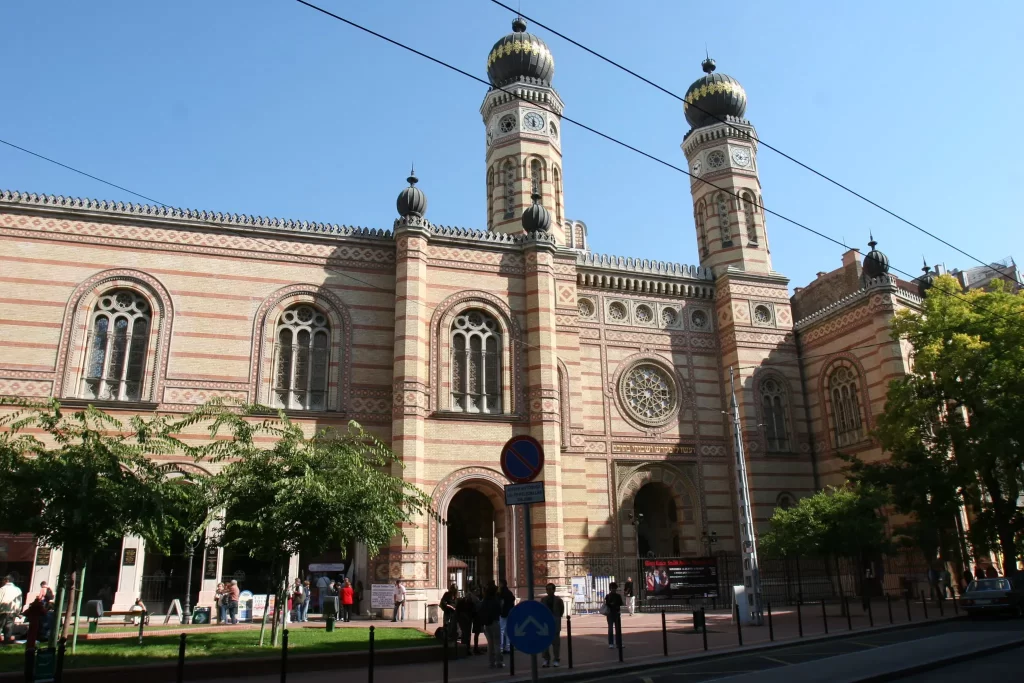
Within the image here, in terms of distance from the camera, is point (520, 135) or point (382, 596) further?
point (520, 135)

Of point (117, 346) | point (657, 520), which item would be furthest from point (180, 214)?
point (657, 520)

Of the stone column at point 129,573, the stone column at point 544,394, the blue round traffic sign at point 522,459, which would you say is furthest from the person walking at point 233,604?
the blue round traffic sign at point 522,459

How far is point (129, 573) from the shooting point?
17.8m

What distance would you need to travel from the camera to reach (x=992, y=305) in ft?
65.8

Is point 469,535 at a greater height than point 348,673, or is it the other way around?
point 469,535

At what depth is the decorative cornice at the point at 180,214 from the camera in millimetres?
19438

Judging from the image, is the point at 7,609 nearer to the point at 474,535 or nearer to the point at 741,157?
the point at 474,535

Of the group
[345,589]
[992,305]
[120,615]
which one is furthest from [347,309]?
[992,305]

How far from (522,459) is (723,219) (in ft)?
75.7

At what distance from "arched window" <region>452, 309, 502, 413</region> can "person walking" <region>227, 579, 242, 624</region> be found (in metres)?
6.94

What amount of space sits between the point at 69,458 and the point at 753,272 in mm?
22463

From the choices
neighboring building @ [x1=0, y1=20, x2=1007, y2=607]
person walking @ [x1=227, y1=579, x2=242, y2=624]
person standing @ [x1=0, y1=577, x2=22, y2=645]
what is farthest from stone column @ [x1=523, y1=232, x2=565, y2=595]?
person standing @ [x1=0, y1=577, x2=22, y2=645]

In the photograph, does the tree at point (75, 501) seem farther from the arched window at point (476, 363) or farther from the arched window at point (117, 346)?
the arched window at point (476, 363)

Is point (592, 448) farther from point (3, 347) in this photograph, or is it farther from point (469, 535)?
point (3, 347)
